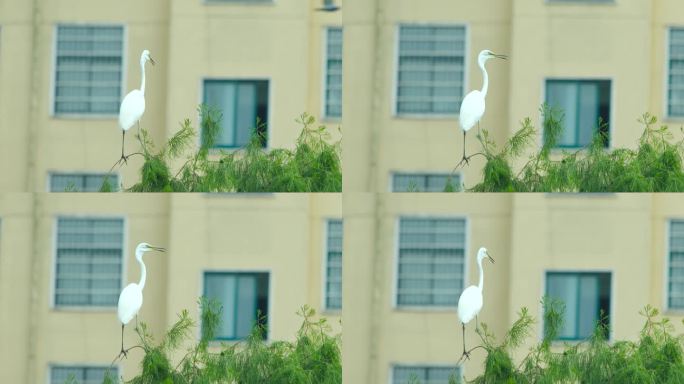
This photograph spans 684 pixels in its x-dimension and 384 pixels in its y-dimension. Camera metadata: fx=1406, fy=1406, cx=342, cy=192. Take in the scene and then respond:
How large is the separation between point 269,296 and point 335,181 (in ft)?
1.69

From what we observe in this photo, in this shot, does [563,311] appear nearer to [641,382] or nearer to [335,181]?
[641,382]

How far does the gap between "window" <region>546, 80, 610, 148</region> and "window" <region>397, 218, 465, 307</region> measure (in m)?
0.53

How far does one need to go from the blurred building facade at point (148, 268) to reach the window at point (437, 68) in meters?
0.52

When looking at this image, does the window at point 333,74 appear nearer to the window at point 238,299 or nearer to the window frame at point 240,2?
the window frame at point 240,2

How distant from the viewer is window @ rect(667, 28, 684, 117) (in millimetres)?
5332

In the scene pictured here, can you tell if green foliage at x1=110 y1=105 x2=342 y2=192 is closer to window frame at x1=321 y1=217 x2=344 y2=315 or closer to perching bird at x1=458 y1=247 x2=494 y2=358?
window frame at x1=321 y1=217 x2=344 y2=315

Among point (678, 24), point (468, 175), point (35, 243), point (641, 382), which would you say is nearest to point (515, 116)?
point (468, 175)

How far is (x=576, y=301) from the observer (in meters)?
5.39

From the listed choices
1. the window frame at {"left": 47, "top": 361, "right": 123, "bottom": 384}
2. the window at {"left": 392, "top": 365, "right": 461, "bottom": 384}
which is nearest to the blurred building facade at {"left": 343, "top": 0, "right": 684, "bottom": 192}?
the window at {"left": 392, "top": 365, "right": 461, "bottom": 384}

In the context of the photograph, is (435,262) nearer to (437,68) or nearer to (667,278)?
(437,68)

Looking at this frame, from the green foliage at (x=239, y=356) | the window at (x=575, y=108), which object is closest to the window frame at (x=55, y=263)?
the green foliage at (x=239, y=356)

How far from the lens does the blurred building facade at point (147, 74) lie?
545 centimetres

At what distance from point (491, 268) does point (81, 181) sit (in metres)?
1.63

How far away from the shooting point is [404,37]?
17.9 ft
